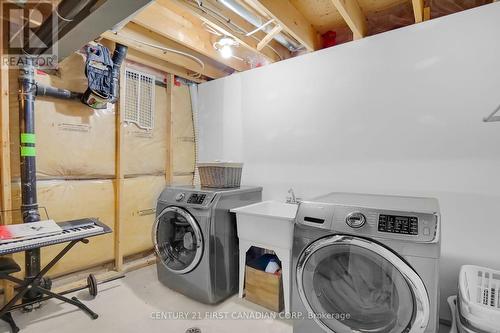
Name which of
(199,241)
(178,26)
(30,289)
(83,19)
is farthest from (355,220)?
(30,289)

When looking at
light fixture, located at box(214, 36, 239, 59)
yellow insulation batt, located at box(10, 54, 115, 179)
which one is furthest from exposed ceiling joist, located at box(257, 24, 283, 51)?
yellow insulation batt, located at box(10, 54, 115, 179)

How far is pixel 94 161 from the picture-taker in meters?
2.52

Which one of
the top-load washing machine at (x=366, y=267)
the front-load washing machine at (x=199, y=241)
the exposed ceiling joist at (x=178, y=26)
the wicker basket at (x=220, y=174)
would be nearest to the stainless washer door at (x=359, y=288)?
the top-load washing machine at (x=366, y=267)

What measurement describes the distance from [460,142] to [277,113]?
1.54m

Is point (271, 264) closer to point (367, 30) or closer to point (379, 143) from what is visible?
point (379, 143)

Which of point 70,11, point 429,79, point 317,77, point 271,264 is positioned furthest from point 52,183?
point 429,79

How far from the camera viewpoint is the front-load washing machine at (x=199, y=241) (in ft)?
6.68

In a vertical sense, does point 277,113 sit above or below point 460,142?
above

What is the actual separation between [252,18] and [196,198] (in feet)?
5.16

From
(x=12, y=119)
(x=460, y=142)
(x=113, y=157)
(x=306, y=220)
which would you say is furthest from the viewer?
(x=113, y=157)

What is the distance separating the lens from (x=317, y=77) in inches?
94.5

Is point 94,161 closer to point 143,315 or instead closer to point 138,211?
point 138,211

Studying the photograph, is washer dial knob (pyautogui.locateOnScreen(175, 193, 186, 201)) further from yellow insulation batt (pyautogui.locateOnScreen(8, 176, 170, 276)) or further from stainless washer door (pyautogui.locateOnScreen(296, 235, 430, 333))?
stainless washer door (pyautogui.locateOnScreen(296, 235, 430, 333))

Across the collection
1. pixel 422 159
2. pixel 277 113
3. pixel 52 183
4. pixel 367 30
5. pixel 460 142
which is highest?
pixel 367 30
